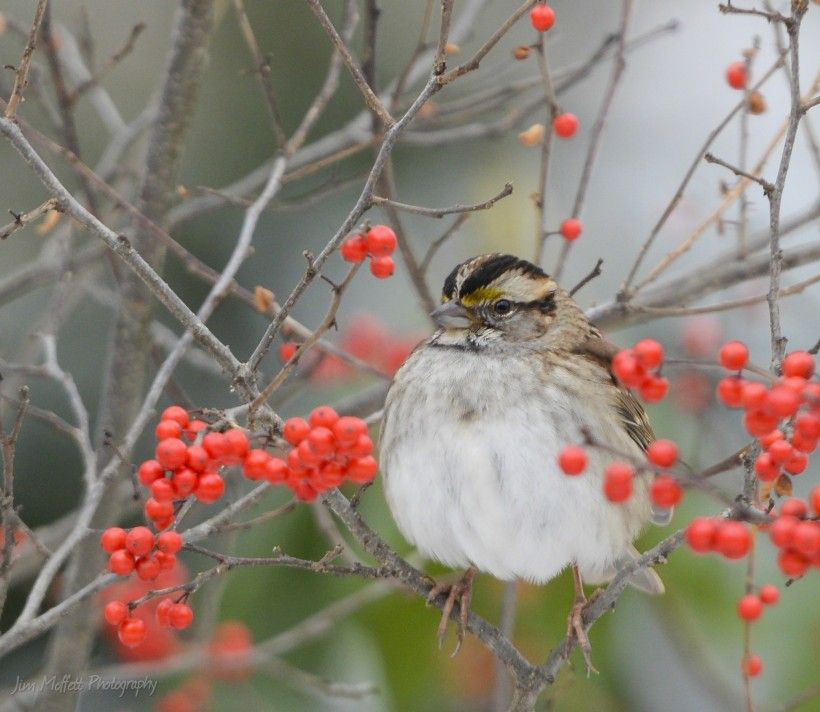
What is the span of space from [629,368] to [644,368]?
4 cm

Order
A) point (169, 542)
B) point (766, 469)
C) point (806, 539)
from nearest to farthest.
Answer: point (806, 539), point (766, 469), point (169, 542)

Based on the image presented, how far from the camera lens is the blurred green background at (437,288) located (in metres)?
5.07

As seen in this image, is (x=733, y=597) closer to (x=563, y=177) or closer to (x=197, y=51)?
(x=197, y=51)

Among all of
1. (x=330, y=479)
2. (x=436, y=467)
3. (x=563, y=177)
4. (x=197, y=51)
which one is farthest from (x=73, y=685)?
(x=563, y=177)

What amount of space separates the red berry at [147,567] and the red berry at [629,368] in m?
1.19

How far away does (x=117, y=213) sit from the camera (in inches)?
188

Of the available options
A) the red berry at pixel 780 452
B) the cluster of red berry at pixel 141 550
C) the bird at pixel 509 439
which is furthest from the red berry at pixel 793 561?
→ the cluster of red berry at pixel 141 550

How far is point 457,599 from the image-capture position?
12.6 ft

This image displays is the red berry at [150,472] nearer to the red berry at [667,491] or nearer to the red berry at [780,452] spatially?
the red berry at [667,491]

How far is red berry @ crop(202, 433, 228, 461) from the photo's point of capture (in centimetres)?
259

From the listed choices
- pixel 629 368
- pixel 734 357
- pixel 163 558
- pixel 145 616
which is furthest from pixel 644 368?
pixel 145 616

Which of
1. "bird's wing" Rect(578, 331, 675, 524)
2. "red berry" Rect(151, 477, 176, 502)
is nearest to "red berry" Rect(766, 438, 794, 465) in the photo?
"red berry" Rect(151, 477, 176, 502)

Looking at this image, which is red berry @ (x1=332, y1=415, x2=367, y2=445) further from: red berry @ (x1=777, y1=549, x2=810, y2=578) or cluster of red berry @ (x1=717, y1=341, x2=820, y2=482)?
red berry @ (x1=777, y1=549, x2=810, y2=578)

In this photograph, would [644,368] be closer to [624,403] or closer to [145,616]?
[624,403]
